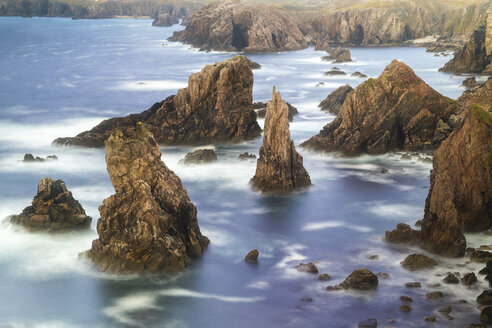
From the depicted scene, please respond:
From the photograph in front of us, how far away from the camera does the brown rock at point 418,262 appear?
1262 inches

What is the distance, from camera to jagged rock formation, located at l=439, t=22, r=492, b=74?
102 metres

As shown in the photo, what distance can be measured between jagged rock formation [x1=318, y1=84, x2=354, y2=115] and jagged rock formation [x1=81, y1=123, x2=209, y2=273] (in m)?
42.5

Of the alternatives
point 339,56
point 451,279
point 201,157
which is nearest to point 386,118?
point 201,157

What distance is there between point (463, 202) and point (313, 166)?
17.7m

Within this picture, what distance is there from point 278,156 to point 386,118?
14.2 metres

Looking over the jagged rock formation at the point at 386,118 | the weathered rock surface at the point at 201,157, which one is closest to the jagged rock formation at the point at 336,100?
the jagged rock formation at the point at 386,118

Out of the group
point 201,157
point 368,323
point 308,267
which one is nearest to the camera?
point 368,323

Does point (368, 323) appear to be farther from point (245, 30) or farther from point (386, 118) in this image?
point (245, 30)

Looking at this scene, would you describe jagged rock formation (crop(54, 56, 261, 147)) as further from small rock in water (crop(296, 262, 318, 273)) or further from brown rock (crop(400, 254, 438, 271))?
brown rock (crop(400, 254, 438, 271))

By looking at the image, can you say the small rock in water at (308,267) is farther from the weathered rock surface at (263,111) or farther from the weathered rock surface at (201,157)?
the weathered rock surface at (263,111)

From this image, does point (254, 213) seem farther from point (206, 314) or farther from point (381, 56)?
point (381, 56)

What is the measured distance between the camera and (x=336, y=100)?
7656 centimetres

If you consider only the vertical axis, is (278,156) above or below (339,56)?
below

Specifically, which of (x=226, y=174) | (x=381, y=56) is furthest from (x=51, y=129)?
(x=381, y=56)
